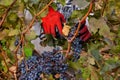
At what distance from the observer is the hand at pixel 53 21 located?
104 cm

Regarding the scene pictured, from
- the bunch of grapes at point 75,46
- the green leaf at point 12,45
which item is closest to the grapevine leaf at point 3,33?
the green leaf at point 12,45

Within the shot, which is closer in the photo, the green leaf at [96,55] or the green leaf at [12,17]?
the green leaf at [96,55]

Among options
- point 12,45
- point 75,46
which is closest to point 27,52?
point 12,45

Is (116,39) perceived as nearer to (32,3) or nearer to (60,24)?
(60,24)

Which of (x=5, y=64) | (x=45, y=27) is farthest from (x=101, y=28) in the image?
(x=5, y=64)

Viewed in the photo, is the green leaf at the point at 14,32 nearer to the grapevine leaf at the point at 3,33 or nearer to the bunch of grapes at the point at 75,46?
the grapevine leaf at the point at 3,33

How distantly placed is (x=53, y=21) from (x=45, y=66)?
0.16 m

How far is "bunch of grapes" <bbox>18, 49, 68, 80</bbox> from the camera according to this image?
3.16ft

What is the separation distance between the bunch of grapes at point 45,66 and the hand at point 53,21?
88 mm

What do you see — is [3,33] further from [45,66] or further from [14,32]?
[45,66]

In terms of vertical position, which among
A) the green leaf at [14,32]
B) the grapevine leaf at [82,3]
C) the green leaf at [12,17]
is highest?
the grapevine leaf at [82,3]

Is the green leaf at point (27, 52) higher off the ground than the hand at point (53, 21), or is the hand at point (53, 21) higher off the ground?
the hand at point (53, 21)

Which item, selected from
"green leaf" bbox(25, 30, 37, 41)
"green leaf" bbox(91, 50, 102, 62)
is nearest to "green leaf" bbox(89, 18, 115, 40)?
"green leaf" bbox(91, 50, 102, 62)

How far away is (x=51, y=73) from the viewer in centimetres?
99
